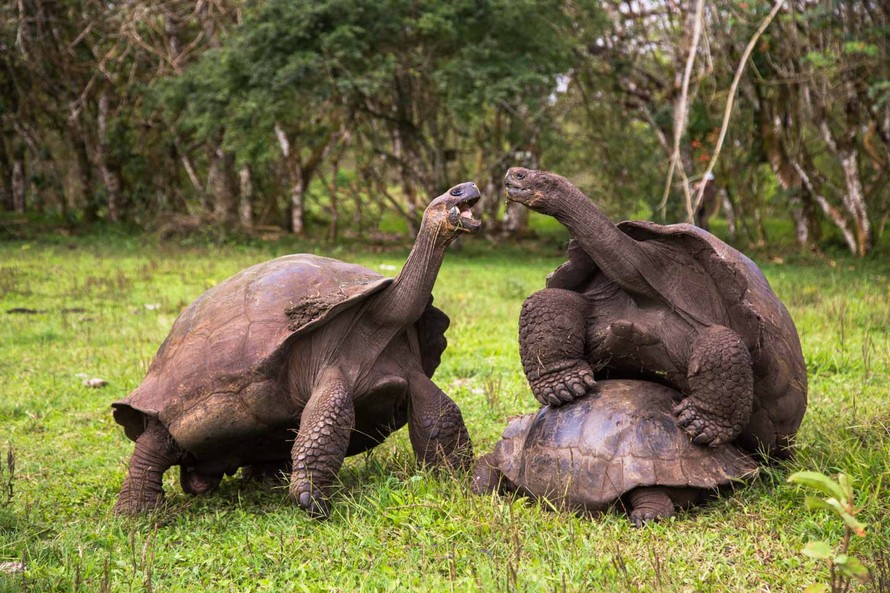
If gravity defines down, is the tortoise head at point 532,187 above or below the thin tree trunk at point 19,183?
above

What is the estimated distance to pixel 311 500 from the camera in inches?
132

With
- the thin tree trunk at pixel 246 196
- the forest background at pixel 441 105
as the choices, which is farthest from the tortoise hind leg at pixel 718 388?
the thin tree trunk at pixel 246 196

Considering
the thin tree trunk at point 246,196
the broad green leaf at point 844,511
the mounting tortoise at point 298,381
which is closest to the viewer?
the broad green leaf at point 844,511

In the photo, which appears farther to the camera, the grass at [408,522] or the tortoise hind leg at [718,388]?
the tortoise hind leg at [718,388]

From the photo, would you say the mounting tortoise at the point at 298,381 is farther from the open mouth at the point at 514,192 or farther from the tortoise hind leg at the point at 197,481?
the open mouth at the point at 514,192

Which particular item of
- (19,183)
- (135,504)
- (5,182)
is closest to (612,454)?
(135,504)

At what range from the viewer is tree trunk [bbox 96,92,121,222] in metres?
16.4

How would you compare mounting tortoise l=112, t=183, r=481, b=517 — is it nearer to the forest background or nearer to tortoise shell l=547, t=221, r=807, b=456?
tortoise shell l=547, t=221, r=807, b=456

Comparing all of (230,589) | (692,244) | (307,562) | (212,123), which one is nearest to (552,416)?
(692,244)

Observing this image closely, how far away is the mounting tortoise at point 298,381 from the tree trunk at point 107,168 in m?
13.8

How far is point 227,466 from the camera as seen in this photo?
12.8 feet

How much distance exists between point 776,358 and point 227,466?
A: 2294 millimetres

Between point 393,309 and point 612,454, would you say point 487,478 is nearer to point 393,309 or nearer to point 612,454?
point 612,454

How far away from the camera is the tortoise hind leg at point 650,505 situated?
10.3 feet
